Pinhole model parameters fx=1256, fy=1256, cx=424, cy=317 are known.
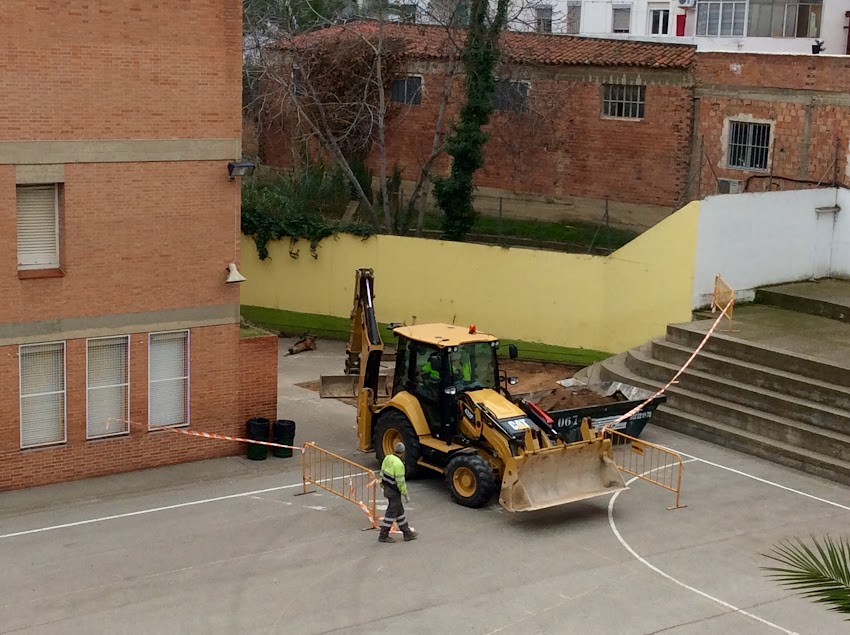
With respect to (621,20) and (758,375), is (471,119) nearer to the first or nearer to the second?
(758,375)

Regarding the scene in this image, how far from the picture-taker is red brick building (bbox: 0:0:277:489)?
1888cm

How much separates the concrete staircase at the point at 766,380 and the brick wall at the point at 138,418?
26.0ft

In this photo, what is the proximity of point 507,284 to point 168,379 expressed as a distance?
12152 millimetres

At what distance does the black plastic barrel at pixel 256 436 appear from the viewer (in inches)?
838

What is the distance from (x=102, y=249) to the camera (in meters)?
19.7

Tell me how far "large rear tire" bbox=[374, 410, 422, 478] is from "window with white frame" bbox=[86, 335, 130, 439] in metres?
4.10

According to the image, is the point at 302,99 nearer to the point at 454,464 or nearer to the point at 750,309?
the point at 750,309

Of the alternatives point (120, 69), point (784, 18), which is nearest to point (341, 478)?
point (120, 69)

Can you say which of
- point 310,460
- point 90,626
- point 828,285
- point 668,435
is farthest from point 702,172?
point 90,626

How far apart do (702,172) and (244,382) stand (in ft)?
A: 58.6

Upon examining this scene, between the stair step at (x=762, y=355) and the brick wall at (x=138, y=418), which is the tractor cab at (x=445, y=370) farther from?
the stair step at (x=762, y=355)

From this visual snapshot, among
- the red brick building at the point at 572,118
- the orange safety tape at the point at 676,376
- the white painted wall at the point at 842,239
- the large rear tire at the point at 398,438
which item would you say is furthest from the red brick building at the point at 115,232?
the white painted wall at the point at 842,239

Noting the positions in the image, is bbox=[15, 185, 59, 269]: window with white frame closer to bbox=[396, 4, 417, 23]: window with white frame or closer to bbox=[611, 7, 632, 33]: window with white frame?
bbox=[396, 4, 417, 23]: window with white frame

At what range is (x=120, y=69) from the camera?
19375 millimetres
